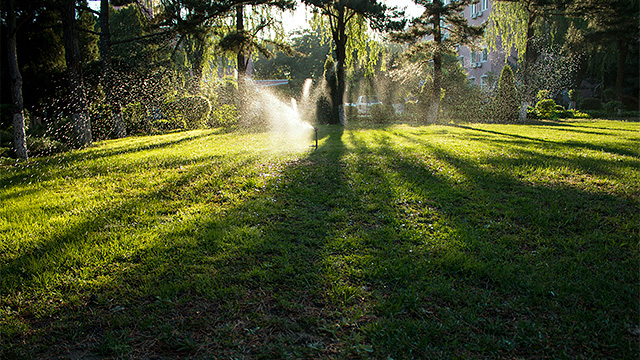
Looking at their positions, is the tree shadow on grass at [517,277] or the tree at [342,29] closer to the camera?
the tree shadow on grass at [517,277]

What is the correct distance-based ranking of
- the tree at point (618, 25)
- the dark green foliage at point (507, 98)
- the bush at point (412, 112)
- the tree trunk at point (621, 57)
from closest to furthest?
1. the dark green foliage at point (507, 98)
2. the bush at point (412, 112)
3. the tree at point (618, 25)
4. the tree trunk at point (621, 57)

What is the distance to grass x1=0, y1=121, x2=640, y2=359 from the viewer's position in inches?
90.1

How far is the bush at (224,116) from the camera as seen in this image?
1856 centimetres

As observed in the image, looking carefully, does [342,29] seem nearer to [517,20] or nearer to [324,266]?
[517,20]

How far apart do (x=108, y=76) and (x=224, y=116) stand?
5772 mm

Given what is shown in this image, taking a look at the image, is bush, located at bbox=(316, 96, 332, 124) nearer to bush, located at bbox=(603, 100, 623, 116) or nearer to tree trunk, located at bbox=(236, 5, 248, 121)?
tree trunk, located at bbox=(236, 5, 248, 121)

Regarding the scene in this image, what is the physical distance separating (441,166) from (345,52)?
43.0 ft

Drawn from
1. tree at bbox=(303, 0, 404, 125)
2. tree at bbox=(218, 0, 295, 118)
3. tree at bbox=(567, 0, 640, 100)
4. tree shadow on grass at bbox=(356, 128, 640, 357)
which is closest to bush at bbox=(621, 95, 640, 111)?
tree at bbox=(567, 0, 640, 100)

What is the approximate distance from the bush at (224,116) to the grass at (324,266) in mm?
12919

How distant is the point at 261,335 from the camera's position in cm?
235

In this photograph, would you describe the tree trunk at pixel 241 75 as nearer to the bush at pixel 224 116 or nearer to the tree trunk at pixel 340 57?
the bush at pixel 224 116

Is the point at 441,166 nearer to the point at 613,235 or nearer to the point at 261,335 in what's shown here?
the point at 613,235

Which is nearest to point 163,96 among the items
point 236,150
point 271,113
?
point 271,113

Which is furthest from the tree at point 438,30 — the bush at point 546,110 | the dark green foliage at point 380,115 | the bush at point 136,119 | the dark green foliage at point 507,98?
the bush at point 136,119
